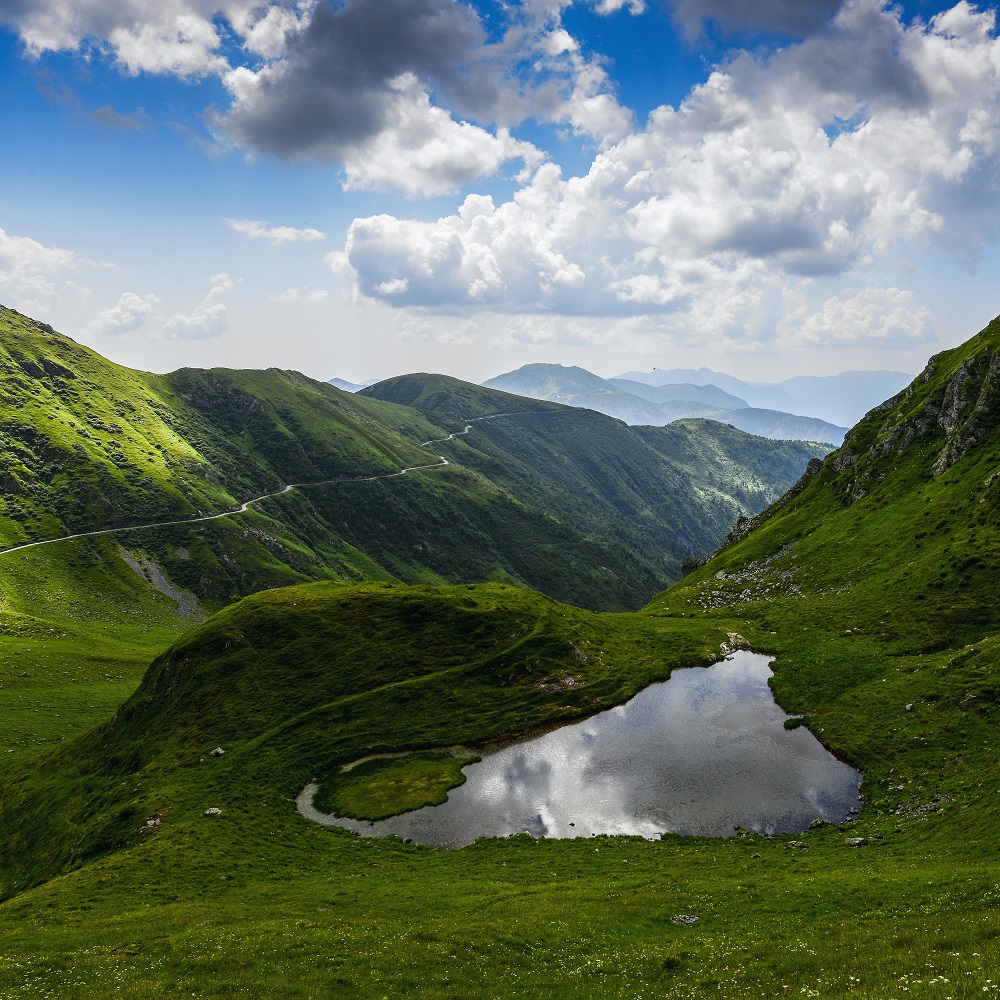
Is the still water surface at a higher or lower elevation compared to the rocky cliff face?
lower

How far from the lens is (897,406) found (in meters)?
138

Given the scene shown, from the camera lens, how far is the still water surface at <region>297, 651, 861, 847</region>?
149 feet

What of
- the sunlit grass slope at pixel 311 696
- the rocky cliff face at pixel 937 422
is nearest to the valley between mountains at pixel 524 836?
the sunlit grass slope at pixel 311 696

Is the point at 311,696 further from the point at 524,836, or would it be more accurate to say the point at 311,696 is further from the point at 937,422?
the point at 937,422

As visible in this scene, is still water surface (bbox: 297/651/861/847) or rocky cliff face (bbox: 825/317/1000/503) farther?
rocky cliff face (bbox: 825/317/1000/503)

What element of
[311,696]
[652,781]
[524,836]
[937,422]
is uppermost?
[937,422]

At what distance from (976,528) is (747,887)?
6669cm

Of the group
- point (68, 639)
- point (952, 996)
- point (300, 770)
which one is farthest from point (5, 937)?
point (68, 639)

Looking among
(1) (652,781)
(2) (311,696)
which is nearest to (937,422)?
(1) (652,781)

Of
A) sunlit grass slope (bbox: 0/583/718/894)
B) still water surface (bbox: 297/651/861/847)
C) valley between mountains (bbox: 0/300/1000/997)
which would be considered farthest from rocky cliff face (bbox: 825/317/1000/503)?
still water surface (bbox: 297/651/861/847)

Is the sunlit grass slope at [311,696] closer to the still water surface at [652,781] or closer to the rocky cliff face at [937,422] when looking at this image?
the still water surface at [652,781]

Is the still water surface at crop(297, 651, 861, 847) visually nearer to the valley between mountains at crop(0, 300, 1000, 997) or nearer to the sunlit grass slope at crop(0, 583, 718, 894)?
the valley between mountains at crop(0, 300, 1000, 997)

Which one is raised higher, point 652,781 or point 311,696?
point 311,696

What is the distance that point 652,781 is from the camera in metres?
50.5
